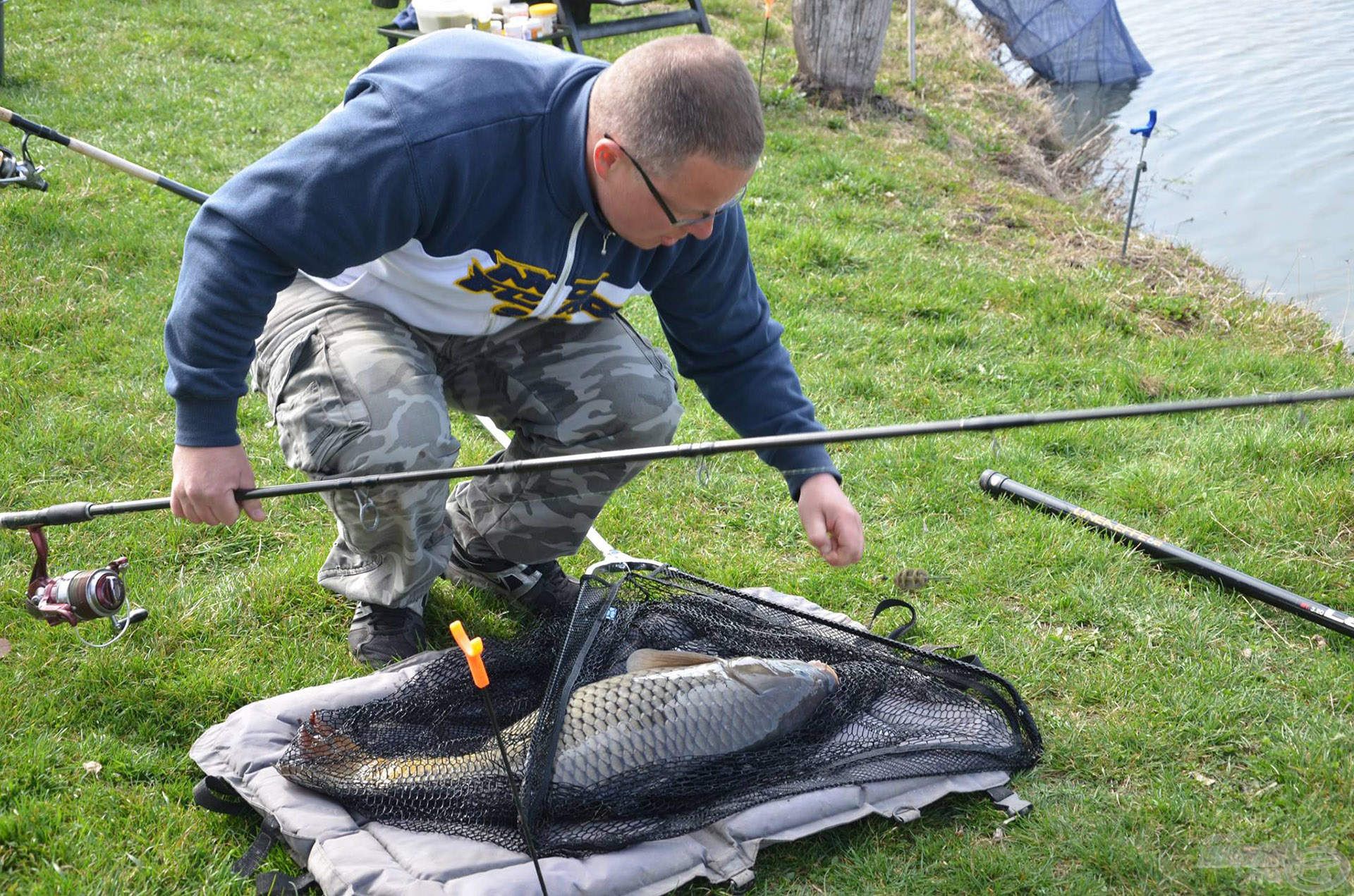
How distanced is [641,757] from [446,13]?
206 inches

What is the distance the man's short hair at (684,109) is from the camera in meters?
2.08

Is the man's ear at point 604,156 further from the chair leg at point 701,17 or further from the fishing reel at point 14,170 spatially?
the chair leg at point 701,17

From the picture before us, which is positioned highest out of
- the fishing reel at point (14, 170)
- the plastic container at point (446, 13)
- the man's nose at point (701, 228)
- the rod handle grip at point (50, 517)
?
the man's nose at point (701, 228)

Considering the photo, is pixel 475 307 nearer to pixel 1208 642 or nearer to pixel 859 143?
pixel 1208 642

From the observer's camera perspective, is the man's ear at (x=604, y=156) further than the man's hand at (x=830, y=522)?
No

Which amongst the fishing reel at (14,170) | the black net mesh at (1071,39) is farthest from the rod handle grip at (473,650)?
the black net mesh at (1071,39)

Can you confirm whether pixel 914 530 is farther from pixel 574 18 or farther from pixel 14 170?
pixel 574 18

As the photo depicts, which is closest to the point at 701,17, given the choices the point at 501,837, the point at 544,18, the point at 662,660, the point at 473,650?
the point at 544,18

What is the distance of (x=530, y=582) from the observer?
9.52ft

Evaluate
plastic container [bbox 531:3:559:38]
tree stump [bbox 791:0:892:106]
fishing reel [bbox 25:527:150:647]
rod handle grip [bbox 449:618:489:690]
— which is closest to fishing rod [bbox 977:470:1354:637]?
rod handle grip [bbox 449:618:489:690]

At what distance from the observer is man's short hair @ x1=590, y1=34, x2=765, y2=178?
208cm

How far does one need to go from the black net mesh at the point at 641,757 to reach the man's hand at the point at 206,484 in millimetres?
451

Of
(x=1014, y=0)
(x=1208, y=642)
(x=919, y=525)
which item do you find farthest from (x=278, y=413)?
(x=1014, y=0)

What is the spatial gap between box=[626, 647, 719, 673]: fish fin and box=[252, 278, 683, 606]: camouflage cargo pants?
0.43 metres
